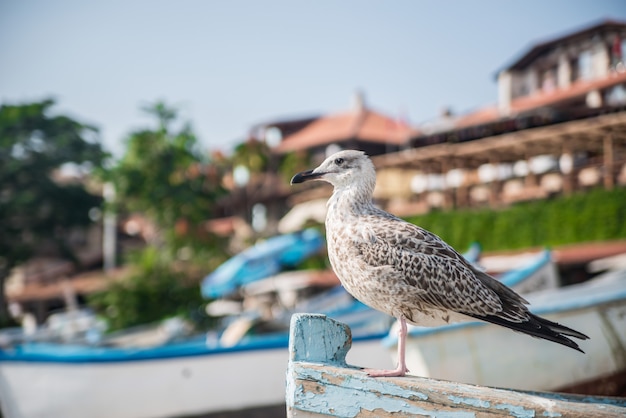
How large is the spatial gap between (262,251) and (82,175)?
25.8 metres

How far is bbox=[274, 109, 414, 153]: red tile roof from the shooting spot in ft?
91.6

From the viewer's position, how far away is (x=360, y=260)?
283 cm

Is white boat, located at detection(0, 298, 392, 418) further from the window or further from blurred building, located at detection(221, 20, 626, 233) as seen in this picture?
the window

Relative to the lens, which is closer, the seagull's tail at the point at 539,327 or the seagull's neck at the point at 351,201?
the seagull's tail at the point at 539,327

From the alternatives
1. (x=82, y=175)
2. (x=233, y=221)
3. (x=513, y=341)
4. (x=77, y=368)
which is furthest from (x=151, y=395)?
(x=82, y=175)

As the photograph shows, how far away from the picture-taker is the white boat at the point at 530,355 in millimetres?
5121

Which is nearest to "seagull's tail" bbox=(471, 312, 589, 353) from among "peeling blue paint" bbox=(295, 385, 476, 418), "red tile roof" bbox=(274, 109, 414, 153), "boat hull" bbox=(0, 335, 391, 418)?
"peeling blue paint" bbox=(295, 385, 476, 418)

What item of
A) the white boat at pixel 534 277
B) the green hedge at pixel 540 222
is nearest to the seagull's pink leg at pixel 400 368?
the white boat at pixel 534 277

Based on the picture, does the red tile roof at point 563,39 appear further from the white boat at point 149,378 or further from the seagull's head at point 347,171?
the seagull's head at point 347,171

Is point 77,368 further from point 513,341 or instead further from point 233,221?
point 233,221

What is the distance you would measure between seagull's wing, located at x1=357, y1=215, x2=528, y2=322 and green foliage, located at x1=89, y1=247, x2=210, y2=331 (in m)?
11.4

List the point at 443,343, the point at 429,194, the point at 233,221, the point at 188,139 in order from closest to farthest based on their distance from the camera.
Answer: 1. the point at 443,343
2. the point at 429,194
3. the point at 188,139
4. the point at 233,221

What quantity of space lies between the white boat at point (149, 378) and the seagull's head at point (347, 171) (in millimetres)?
4672

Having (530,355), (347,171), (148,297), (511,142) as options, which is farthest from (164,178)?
(347,171)
